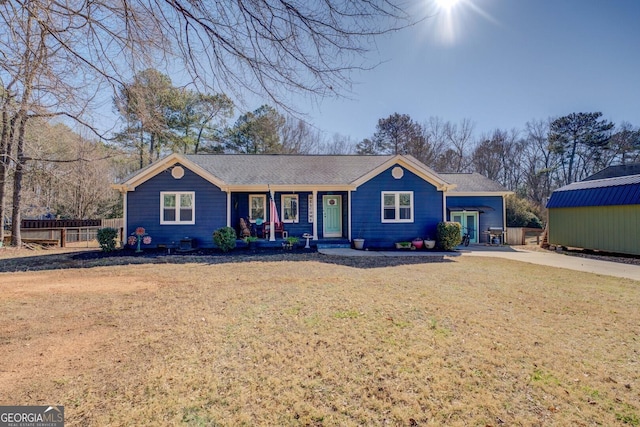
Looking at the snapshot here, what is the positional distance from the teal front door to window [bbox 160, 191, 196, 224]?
6060 mm

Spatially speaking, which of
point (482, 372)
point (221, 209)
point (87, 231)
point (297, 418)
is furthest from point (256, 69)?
point (87, 231)

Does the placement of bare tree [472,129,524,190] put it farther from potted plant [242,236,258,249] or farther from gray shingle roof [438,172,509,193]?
potted plant [242,236,258,249]

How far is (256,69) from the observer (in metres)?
3.18

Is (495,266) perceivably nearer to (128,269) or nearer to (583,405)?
(583,405)

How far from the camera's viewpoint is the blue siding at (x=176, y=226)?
13.2 meters

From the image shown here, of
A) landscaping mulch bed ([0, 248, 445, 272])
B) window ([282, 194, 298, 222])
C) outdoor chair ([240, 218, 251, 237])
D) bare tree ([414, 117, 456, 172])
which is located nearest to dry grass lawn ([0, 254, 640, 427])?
landscaping mulch bed ([0, 248, 445, 272])

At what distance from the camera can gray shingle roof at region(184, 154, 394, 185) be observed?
1441 cm

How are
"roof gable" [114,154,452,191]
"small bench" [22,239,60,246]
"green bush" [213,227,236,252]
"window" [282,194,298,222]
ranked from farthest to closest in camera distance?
"small bench" [22,239,60,246] → "window" [282,194,298,222] → "roof gable" [114,154,452,191] → "green bush" [213,227,236,252]

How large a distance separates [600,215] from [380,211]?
9.80m

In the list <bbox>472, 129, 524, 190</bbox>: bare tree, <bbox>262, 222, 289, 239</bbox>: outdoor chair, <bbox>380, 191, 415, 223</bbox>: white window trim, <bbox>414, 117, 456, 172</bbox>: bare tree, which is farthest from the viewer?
<bbox>472, 129, 524, 190</bbox>: bare tree

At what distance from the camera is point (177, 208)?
1336 cm

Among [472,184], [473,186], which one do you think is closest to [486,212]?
[473,186]

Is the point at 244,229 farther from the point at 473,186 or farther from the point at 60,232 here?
the point at 473,186

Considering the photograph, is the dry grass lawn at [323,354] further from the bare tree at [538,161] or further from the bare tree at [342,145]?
the bare tree at [538,161]
